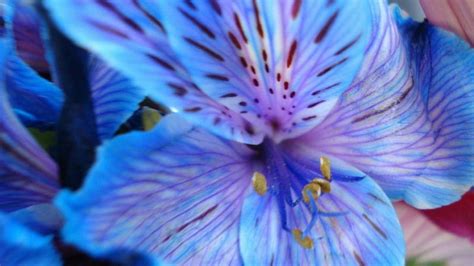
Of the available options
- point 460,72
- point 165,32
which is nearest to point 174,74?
point 165,32

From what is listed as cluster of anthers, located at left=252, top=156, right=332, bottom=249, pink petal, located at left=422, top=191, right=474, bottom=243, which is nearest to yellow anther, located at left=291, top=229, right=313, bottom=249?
cluster of anthers, located at left=252, top=156, right=332, bottom=249

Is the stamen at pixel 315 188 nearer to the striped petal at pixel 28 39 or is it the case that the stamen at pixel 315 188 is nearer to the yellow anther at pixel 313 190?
the yellow anther at pixel 313 190

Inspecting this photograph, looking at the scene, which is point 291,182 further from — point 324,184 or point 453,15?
point 453,15

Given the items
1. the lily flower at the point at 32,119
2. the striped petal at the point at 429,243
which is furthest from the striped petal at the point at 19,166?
the striped petal at the point at 429,243

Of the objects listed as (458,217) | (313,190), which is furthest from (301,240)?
(458,217)

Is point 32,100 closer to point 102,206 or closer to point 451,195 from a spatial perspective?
point 102,206

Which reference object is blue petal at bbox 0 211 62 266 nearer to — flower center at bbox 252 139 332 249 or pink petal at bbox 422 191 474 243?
flower center at bbox 252 139 332 249

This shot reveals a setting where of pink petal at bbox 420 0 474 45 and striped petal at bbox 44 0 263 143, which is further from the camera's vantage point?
pink petal at bbox 420 0 474 45
